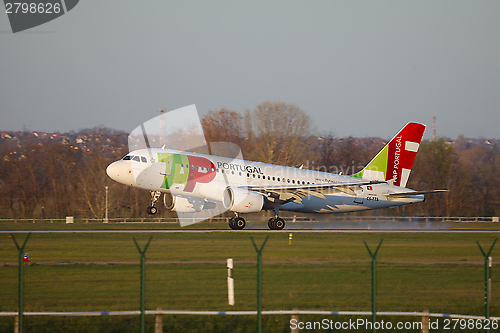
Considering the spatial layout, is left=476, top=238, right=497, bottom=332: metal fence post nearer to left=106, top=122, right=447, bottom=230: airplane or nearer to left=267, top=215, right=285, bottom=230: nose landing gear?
left=106, top=122, right=447, bottom=230: airplane

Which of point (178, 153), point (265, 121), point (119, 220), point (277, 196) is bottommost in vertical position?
point (119, 220)

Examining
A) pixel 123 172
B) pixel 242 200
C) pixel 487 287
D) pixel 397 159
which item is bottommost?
pixel 487 287

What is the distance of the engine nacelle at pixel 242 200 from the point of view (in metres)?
32.9

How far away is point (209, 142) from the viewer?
215 ft

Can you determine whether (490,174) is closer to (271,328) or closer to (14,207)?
(14,207)

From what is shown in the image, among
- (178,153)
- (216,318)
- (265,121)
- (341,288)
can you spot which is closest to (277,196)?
(178,153)

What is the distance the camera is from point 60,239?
27.3m

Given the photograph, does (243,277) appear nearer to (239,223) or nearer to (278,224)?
(239,223)

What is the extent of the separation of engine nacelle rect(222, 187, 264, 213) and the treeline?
26.5 metres

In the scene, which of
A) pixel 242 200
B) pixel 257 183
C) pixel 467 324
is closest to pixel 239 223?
pixel 242 200

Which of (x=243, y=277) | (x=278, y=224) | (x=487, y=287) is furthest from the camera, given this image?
(x=278, y=224)

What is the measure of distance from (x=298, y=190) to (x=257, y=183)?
296 centimetres

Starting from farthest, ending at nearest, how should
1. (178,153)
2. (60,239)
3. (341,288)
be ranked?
(178,153)
(60,239)
(341,288)

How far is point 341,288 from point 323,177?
78.8ft
